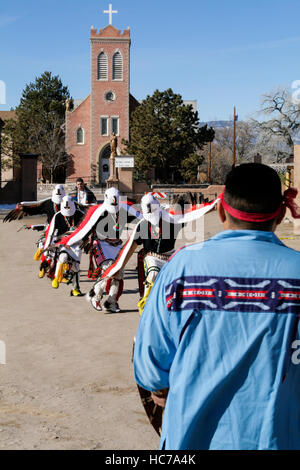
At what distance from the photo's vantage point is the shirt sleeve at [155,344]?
7.69 feet

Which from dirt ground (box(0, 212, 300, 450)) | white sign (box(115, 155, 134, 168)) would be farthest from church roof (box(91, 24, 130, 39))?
dirt ground (box(0, 212, 300, 450))

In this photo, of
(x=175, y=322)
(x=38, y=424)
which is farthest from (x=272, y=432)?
(x=38, y=424)

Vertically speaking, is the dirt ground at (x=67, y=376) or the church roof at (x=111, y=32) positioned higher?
the church roof at (x=111, y=32)

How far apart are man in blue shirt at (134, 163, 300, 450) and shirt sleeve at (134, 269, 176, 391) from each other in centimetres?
3

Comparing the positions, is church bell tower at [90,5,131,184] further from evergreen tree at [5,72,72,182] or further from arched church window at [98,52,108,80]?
evergreen tree at [5,72,72,182]

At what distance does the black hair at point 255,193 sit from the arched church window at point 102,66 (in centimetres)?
6725

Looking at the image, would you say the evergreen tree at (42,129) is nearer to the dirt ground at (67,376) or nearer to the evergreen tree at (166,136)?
the evergreen tree at (166,136)

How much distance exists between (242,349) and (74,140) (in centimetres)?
6852

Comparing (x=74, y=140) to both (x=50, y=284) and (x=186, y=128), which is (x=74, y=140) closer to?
(x=186, y=128)

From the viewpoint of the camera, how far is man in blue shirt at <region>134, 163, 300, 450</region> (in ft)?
7.27

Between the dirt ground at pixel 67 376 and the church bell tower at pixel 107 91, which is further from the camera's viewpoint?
the church bell tower at pixel 107 91

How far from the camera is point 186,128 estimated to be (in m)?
58.6
